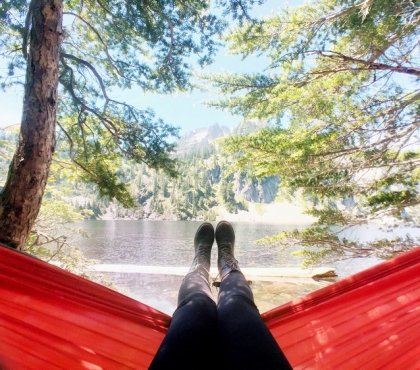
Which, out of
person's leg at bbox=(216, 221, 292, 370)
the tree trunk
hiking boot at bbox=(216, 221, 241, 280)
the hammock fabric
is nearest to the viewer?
person's leg at bbox=(216, 221, 292, 370)

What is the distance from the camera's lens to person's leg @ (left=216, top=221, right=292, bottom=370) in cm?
61

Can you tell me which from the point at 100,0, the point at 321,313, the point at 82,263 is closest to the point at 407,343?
the point at 321,313

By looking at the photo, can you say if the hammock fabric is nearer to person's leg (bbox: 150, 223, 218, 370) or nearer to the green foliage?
person's leg (bbox: 150, 223, 218, 370)

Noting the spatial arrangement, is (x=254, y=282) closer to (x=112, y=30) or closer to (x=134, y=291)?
(x=134, y=291)

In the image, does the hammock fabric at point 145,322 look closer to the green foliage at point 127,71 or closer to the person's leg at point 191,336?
the person's leg at point 191,336

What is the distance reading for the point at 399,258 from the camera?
0.96 meters

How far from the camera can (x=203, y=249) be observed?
1.79 metres

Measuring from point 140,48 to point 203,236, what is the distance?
78.9 inches

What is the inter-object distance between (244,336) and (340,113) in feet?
9.23

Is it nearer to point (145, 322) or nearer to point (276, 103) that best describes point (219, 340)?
point (145, 322)

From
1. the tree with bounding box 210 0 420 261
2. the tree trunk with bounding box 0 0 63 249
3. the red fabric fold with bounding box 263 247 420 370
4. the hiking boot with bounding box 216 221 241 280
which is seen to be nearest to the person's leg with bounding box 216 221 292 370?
the red fabric fold with bounding box 263 247 420 370

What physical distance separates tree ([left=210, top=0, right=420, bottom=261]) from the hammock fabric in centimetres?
205

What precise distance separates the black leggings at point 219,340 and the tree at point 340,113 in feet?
7.53

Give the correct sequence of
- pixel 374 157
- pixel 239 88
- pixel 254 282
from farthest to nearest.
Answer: pixel 254 282 < pixel 239 88 < pixel 374 157
